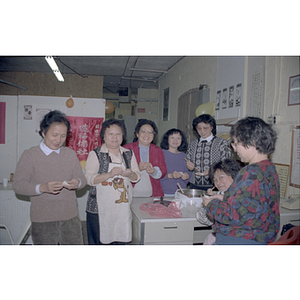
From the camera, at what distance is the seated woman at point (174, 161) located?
2.62 m

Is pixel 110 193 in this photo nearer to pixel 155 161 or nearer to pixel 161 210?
pixel 161 210

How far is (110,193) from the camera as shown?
6.60ft

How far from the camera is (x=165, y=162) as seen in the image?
8.84 feet

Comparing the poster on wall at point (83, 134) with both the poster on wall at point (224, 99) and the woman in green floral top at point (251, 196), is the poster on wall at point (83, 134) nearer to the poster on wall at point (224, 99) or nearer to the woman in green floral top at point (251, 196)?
the poster on wall at point (224, 99)

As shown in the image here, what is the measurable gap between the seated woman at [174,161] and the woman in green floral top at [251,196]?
1259 mm

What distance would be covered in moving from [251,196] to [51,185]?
1.22 m

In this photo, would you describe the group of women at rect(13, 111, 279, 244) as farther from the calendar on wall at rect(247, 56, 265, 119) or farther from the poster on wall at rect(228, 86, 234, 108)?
the poster on wall at rect(228, 86, 234, 108)

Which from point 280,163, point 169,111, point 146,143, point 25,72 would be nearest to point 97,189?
point 146,143

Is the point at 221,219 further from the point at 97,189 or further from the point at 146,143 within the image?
the point at 146,143

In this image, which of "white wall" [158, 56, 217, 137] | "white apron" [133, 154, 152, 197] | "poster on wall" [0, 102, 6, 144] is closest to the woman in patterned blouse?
"white apron" [133, 154, 152, 197]

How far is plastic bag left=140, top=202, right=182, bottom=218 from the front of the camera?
198 centimetres

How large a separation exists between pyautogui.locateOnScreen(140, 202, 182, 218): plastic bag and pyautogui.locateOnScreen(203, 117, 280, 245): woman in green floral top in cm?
65

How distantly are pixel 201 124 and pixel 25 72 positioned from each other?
6028mm
